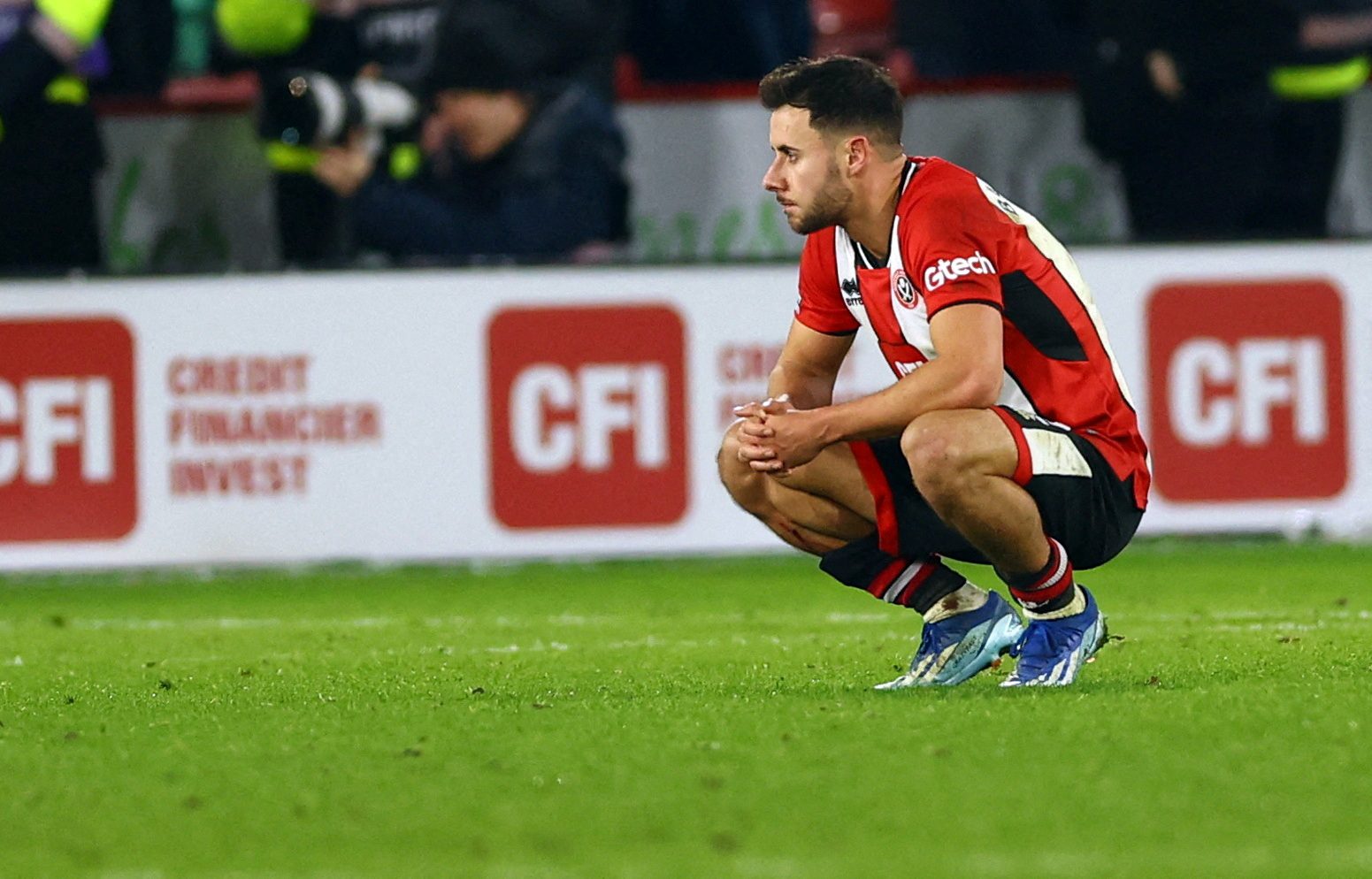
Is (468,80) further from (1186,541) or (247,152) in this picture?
(1186,541)

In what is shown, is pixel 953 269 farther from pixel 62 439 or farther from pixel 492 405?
pixel 62 439

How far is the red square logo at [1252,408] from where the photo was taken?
9.15 m

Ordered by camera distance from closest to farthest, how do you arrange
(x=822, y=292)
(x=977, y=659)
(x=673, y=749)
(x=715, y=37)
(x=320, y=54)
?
(x=673, y=749)
(x=977, y=659)
(x=822, y=292)
(x=320, y=54)
(x=715, y=37)

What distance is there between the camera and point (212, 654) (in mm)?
6508

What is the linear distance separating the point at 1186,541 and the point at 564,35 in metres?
3.11

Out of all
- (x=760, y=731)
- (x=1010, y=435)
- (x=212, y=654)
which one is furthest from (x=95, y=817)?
(x=212, y=654)

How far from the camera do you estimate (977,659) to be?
204 inches

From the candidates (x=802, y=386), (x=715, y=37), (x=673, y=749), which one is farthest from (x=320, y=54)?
(x=673, y=749)

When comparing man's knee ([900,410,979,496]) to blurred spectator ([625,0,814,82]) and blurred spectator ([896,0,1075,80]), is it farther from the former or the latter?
blurred spectator ([896,0,1075,80])

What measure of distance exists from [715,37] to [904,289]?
19.3 ft

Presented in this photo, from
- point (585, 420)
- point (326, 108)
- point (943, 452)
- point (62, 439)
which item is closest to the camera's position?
point (943, 452)

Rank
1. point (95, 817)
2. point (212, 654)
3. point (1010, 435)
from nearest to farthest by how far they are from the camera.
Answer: point (95, 817)
point (1010, 435)
point (212, 654)

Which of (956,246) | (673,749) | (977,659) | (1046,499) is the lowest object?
(977,659)

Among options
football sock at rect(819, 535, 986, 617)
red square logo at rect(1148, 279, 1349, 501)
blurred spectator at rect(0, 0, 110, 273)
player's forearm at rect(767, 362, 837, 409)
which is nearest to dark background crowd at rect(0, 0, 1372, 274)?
blurred spectator at rect(0, 0, 110, 273)
